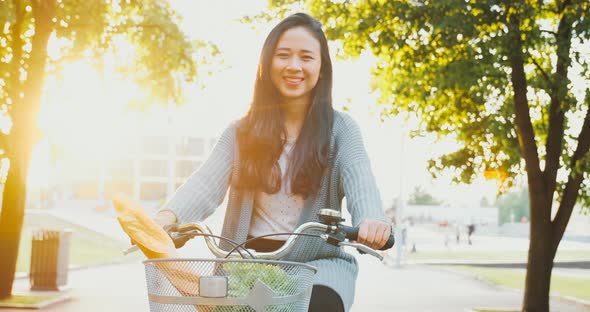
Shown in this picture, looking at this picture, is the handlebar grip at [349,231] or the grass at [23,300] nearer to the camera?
the handlebar grip at [349,231]

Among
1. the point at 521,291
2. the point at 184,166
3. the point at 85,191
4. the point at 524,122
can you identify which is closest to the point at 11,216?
the point at 524,122

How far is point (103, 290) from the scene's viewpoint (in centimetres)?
1855

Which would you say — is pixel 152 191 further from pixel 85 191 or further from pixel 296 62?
pixel 296 62

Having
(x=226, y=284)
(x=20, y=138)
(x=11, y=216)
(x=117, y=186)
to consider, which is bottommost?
(x=117, y=186)

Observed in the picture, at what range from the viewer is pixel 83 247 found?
37.0m

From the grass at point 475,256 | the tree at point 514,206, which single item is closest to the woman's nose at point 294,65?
the grass at point 475,256

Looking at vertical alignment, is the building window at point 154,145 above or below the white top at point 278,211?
above

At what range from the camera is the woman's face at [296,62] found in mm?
3213

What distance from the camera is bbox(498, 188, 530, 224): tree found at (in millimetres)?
151812

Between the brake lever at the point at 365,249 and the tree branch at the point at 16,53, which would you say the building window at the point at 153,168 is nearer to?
the tree branch at the point at 16,53

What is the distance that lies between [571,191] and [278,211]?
12505 mm

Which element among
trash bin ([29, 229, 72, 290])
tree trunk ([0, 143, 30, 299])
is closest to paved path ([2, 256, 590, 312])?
trash bin ([29, 229, 72, 290])

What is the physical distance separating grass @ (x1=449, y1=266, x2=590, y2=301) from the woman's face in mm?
17072

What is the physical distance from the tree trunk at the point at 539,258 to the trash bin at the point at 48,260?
8738 millimetres
